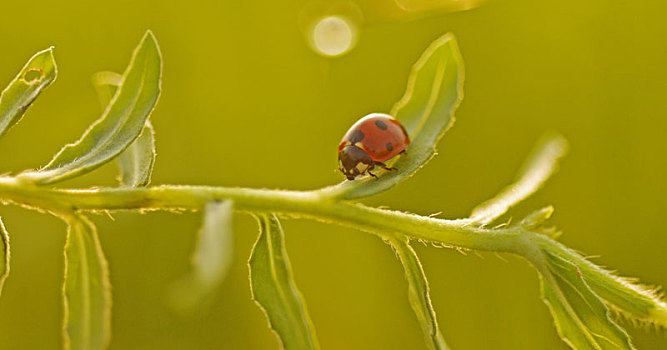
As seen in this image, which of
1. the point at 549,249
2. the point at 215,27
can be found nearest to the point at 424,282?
the point at 549,249

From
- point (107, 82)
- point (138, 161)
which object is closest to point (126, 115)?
point (138, 161)

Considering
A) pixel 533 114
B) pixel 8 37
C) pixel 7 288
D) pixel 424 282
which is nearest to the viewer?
pixel 424 282

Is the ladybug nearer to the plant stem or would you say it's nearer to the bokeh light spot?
the plant stem

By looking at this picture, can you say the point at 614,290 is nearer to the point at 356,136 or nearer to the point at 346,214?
the point at 346,214

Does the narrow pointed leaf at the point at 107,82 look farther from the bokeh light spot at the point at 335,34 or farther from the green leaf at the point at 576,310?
the bokeh light spot at the point at 335,34

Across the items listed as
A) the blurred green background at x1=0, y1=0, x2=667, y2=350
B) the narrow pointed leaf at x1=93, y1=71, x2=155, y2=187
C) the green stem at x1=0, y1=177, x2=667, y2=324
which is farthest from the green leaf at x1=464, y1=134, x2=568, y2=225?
the blurred green background at x1=0, y1=0, x2=667, y2=350

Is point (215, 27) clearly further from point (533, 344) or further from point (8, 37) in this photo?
point (533, 344)
